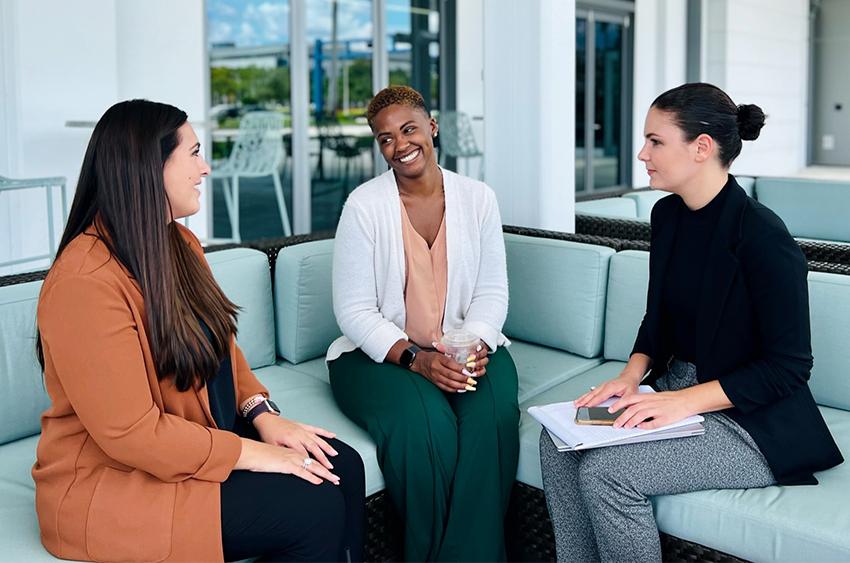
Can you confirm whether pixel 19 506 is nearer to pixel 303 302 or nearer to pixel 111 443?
pixel 111 443

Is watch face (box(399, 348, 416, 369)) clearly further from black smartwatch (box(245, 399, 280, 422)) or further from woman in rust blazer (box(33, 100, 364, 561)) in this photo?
woman in rust blazer (box(33, 100, 364, 561))

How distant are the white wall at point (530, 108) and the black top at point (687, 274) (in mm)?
1340

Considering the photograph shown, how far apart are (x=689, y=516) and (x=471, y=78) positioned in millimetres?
6512

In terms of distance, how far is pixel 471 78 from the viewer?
316 inches

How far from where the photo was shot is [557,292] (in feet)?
9.81

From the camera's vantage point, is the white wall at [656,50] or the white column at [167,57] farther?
the white wall at [656,50]

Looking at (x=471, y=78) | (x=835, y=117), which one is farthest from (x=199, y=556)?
(x=835, y=117)

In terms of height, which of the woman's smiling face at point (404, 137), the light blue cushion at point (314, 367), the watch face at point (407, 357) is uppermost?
the woman's smiling face at point (404, 137)

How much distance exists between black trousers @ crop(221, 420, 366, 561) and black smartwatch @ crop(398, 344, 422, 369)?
628mm

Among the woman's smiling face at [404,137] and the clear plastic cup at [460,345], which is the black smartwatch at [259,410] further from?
the woman's smiling face at [404,137]

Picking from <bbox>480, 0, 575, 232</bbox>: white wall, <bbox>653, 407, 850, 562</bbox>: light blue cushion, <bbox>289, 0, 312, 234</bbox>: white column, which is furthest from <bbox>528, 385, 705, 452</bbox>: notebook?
<bbox>289, 0, 312, 234</bbox>: white column

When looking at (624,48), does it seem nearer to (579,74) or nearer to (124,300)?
(579,74)

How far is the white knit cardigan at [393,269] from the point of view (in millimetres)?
2520

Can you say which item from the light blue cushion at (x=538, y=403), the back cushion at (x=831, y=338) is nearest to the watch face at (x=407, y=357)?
the light blue cushion at (x=538, y=403)
